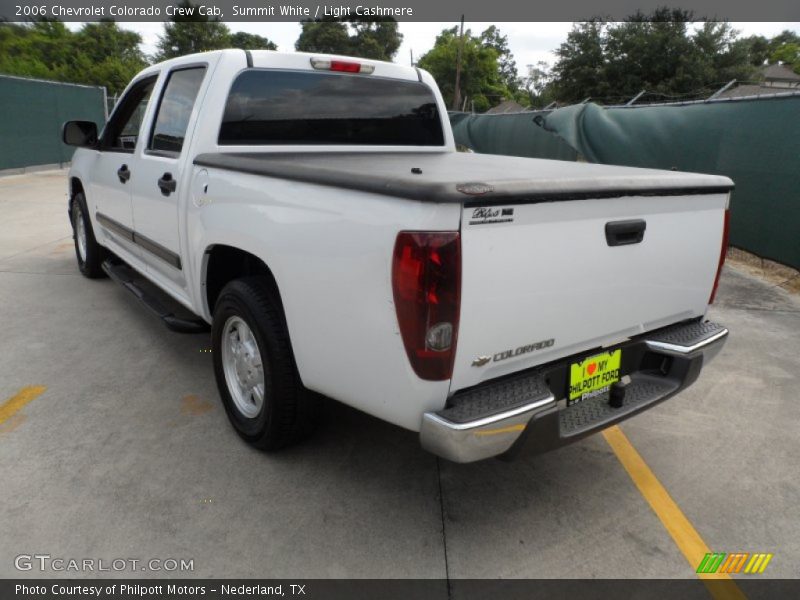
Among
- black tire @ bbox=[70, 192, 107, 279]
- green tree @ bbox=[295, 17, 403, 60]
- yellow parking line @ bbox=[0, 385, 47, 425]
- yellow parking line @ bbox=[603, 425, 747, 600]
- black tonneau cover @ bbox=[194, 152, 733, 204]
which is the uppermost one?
green tree @ bbox=[295, 17, 403, 60]

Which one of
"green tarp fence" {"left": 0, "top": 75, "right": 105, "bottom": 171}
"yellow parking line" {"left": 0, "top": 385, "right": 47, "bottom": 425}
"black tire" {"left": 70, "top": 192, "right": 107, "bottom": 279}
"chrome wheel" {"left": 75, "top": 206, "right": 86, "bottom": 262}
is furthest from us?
"green tarp fence" {"left": 0, "top": 75, "right": 105, "bottom": 171}

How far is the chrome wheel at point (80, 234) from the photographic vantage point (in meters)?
5.83

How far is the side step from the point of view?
353 centimetres

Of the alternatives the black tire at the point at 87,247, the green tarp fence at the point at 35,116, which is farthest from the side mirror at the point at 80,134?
the green tarp fence at the point at 35,116

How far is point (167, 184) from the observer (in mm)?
3404

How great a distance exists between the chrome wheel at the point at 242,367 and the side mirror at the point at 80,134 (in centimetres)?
278

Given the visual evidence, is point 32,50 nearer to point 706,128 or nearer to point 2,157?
point 2,157

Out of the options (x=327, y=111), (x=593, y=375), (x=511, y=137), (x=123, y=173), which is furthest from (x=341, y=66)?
(x=511, y=137)

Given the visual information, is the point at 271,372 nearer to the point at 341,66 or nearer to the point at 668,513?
the point at 668,513

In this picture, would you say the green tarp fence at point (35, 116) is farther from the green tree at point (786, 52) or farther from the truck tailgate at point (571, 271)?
the green tree at point (786, 52)

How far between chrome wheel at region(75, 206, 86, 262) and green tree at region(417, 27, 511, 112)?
67785 mm

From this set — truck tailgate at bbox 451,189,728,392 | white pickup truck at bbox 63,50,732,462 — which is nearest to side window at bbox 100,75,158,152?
white pickup truck at bbox 63,50,732,462

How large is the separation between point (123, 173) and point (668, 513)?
12.8 feet

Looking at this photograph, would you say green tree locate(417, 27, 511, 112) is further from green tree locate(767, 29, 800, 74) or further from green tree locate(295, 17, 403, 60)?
green tree locate(767, 29, 800, 74)
